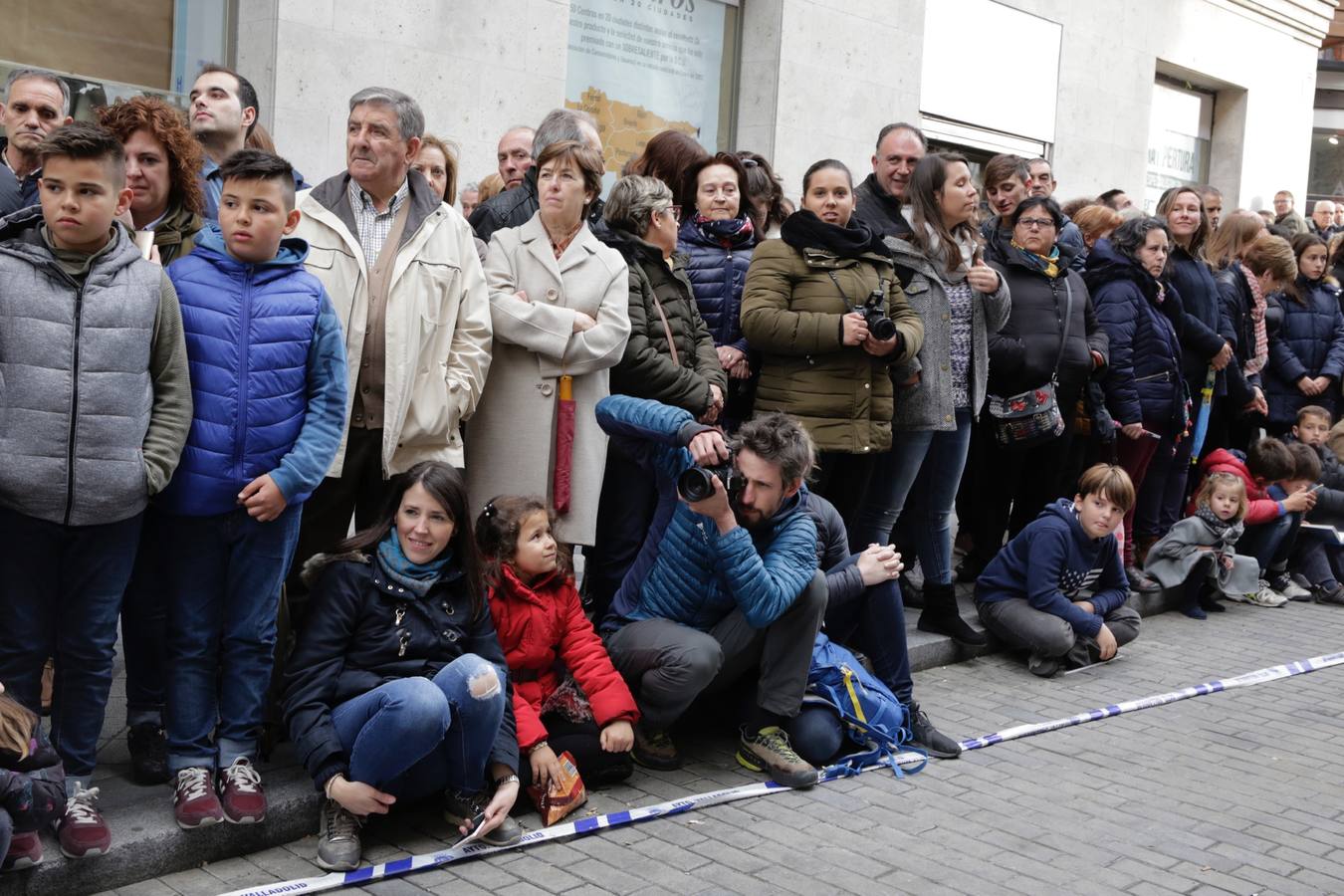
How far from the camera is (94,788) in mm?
4094

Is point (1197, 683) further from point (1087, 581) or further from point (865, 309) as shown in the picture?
point (865, 309)

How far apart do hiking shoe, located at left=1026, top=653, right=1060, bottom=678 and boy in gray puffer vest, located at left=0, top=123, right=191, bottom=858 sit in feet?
14.2

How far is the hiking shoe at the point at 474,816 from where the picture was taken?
4.50m

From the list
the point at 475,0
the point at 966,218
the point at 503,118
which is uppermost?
the point at 475,0

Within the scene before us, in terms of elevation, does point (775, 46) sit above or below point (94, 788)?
above

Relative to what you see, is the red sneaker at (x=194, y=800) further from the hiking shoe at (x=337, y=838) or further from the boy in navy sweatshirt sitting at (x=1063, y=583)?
the boy in navy sweatshirt sitting at (x=1063, y=583)

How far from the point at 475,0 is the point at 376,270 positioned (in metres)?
4.66

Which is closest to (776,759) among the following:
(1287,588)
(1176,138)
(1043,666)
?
(1043,666)

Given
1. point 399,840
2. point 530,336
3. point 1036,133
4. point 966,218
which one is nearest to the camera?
point 399,840

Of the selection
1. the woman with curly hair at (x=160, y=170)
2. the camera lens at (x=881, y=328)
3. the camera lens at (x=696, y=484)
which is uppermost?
the woman with curly hair at (x=160, y=170)

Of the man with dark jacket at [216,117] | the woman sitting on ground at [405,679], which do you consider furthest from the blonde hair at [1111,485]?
the man with dark jacket at [216,117]

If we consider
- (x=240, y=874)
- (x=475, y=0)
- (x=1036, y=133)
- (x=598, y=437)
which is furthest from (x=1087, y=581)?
(x=1036, y=133)

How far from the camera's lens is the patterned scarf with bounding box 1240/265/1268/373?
32.8 feet

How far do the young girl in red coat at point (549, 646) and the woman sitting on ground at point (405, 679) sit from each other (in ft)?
0.83
